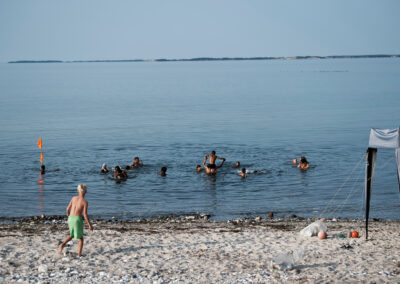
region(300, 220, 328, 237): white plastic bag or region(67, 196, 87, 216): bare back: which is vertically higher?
region(67, 196, 87, 216): bare back

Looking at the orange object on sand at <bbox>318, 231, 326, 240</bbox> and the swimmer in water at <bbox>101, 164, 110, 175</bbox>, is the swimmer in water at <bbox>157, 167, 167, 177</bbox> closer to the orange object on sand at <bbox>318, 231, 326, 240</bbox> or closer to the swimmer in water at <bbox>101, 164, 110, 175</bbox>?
the swimmer in water at <bbox>101, 164, 110, 175</bbox>

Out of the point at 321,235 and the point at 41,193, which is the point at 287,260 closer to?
the point at 321,235

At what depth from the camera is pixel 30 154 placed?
34.6 metres

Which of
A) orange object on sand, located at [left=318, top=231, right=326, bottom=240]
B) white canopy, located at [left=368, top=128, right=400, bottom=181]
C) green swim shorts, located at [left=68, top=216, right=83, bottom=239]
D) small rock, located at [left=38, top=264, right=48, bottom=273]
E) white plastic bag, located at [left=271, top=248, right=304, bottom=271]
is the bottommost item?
small rock, located at [left=38, top=264, right=48, bottom=273]

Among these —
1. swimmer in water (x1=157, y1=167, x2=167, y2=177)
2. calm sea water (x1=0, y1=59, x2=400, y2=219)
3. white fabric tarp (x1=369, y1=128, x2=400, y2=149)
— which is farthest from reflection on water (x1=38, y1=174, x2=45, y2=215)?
white fabric tarp (x1=369, y1=128, x2=400, y2=149)

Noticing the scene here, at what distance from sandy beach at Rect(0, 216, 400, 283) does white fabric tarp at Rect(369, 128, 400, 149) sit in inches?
107

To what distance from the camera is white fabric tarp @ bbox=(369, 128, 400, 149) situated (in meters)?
14.4

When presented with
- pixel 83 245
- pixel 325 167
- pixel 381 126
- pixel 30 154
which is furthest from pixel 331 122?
pixel 83 245

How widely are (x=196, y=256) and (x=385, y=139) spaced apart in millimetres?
5697

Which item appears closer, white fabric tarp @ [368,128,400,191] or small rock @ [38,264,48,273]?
small rock @ [38,264,48,273]

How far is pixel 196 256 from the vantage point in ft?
45.7

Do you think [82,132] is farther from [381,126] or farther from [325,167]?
[381,126]

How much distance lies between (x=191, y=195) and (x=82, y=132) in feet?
73.4

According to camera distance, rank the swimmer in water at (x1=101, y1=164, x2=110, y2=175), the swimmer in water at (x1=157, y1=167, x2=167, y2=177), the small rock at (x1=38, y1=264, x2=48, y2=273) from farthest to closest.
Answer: the swimmer in water at (x1=101, y1=164, x2=110, y2=175), the swimmer in water at (x1=157, y1=167, x2=167, y2=177), the small rock at (x1=38, y1=264, x2=48, y2=273)
